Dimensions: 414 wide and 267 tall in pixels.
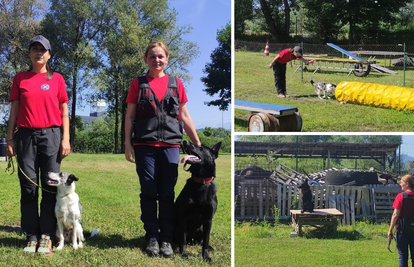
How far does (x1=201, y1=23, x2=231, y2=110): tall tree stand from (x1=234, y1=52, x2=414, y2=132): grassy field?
2099 cm

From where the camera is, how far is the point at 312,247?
4.76 metres

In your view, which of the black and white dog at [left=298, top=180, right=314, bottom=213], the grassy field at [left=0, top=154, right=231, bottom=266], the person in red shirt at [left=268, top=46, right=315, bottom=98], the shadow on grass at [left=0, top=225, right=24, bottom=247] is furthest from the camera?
the person in red shirt at [left=268, top=46, right=315, bottom=98]

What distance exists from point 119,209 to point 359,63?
7.78m

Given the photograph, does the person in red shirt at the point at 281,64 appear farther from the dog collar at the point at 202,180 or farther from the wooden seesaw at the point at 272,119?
the dog collar at the point at 202,180

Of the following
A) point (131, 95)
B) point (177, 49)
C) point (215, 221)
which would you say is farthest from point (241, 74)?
point (177, 49)

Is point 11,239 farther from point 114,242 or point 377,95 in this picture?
point 377,95

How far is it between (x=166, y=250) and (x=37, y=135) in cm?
162

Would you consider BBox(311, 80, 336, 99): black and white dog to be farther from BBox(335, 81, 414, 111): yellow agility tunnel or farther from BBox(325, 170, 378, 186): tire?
BBox(325, 170, 378, 186): tire

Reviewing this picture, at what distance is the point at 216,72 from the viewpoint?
3338cm

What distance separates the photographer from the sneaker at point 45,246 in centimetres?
355

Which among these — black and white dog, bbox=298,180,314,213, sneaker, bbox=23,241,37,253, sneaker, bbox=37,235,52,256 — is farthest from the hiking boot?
black and white dog, bbox=298,180,314,213

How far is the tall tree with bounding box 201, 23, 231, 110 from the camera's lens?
107ft

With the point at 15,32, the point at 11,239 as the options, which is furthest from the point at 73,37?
the point at 11,239

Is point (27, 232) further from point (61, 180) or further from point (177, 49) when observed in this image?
point (177, 49)
